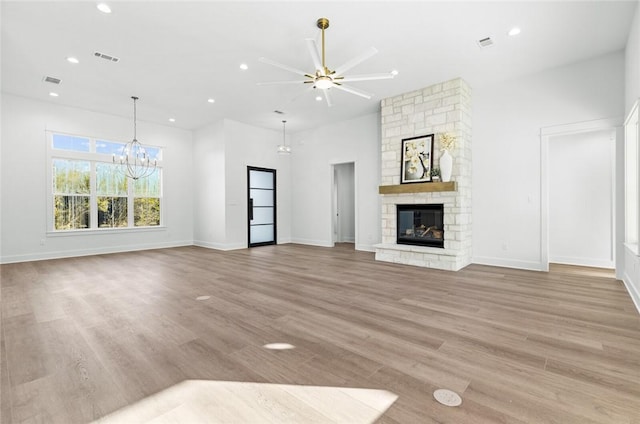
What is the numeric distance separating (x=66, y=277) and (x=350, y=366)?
513 centimetres

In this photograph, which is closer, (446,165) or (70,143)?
(446,165)

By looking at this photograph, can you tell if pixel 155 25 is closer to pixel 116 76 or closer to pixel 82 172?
pixel 116 76

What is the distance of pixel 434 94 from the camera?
18.4 feet

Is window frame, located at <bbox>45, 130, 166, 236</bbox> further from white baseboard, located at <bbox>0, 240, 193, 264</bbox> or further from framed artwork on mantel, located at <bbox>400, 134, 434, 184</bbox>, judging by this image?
framed artwork on mantel, located at <bbox>400, 134, 434, 184</bbox>

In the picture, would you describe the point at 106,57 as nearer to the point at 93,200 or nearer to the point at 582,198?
the point at 93,200

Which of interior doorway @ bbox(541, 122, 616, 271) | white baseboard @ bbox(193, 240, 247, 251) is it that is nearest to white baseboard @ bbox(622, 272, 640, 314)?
interior doorway @ bbox(541, 122, 616, 271)

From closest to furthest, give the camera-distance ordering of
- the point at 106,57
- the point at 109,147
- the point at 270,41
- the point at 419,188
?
the point at 270,41
the point at 106,57
the point at 419,188
the point at 109,147

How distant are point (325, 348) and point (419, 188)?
4058 millimetres

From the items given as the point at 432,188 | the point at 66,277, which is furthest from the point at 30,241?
the point at 432,188

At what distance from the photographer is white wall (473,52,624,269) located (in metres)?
4.55

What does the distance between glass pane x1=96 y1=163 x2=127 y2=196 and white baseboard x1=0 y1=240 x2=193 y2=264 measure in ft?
4.59

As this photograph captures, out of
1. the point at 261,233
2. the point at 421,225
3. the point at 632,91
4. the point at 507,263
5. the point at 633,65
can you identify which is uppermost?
the point at 633,65

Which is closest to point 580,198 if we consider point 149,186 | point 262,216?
point 262,216

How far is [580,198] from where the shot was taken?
5484mm
